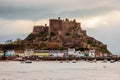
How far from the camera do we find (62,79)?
6981 centimetres

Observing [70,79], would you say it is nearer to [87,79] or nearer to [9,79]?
[87,79]

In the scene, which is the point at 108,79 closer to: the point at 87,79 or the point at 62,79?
the point at 87,79

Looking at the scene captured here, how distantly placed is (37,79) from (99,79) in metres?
10.7

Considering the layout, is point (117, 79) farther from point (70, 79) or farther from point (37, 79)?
point (37, 79)

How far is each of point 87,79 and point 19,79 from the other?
1176 centimetres

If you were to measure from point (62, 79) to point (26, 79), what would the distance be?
602cm

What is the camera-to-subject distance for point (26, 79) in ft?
228

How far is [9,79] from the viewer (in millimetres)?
69250

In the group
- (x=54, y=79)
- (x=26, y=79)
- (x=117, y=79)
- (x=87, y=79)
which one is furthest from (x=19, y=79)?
(x=117, y=79)

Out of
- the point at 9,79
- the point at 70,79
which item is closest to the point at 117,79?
the point at 70,79

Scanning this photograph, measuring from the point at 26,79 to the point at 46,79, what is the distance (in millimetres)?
3338

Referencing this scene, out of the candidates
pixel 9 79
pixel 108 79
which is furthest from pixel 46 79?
pixel 108 79

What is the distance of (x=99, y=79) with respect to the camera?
71.5m

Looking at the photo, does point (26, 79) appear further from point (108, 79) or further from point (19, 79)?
point (108, 79)
